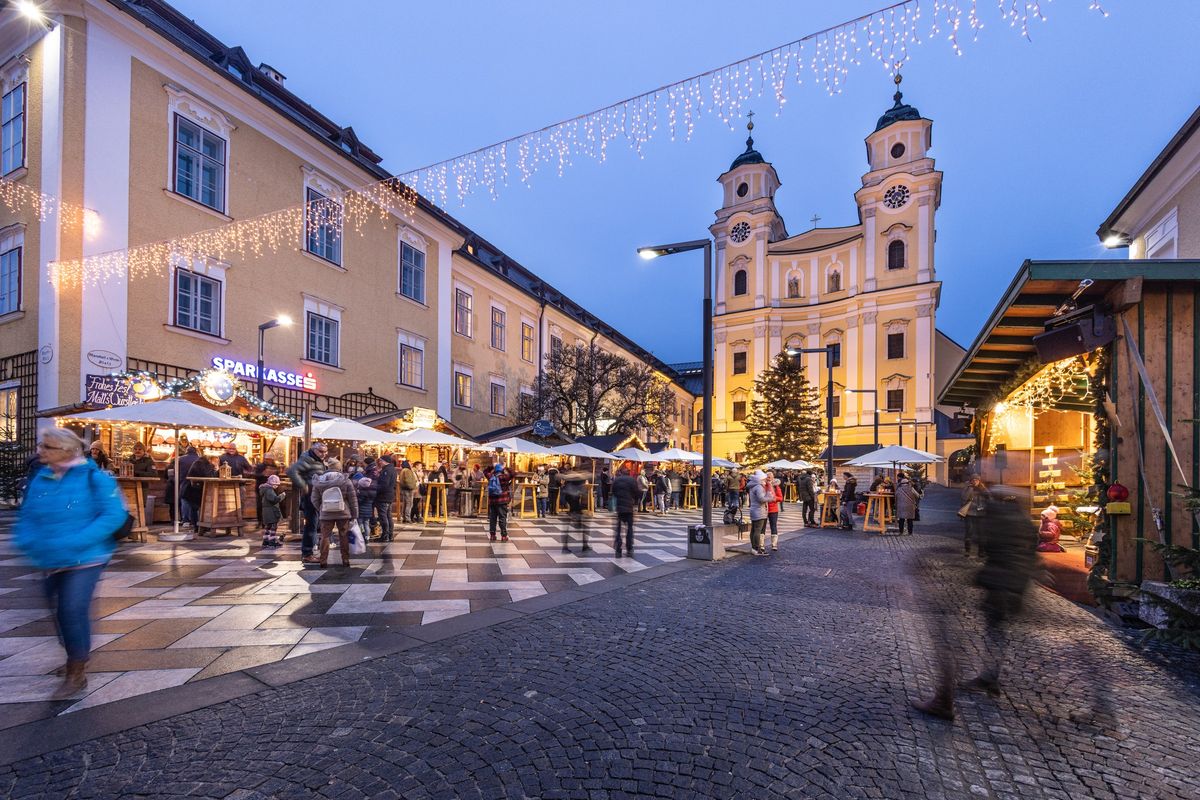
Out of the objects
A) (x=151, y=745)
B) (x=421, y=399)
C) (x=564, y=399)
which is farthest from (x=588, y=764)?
(x=564, y=399)

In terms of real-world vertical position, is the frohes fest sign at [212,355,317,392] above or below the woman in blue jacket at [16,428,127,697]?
above

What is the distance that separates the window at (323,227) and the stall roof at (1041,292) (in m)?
18.4

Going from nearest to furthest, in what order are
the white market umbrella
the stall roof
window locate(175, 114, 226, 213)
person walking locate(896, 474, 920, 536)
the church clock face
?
1. the stall roof
2. the white market umbrella
3. person walking locate(896, 474, 920, 536)
4. window locate(175, 114, 226, 213)
5. the church clock face

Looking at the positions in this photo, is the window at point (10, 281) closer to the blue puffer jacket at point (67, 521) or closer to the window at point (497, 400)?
the blue puffer jacket at point (67, 521)

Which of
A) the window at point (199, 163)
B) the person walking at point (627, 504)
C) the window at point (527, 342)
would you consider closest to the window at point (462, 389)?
the window at point (527, 342)

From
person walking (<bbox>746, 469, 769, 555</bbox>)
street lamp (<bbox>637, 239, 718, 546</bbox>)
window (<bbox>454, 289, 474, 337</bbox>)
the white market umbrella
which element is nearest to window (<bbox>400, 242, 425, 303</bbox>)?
window (<bbox>454, 289, 474, 337</bbox>)

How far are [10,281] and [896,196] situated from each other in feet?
161

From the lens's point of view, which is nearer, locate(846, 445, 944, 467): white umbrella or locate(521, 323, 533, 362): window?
locate(846, 445, 944, 467): white umbrella

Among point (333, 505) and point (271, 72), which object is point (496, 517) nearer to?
point (333, 505)

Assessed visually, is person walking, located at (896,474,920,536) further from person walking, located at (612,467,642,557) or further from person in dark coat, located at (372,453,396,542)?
person in dark coat, located at (372,453,396,542)

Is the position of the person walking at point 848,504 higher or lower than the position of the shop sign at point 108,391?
lower

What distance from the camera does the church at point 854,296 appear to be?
44625mm

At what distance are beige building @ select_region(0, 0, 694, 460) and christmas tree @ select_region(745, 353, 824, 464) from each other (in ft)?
73.4

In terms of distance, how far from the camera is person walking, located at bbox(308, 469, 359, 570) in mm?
8172
